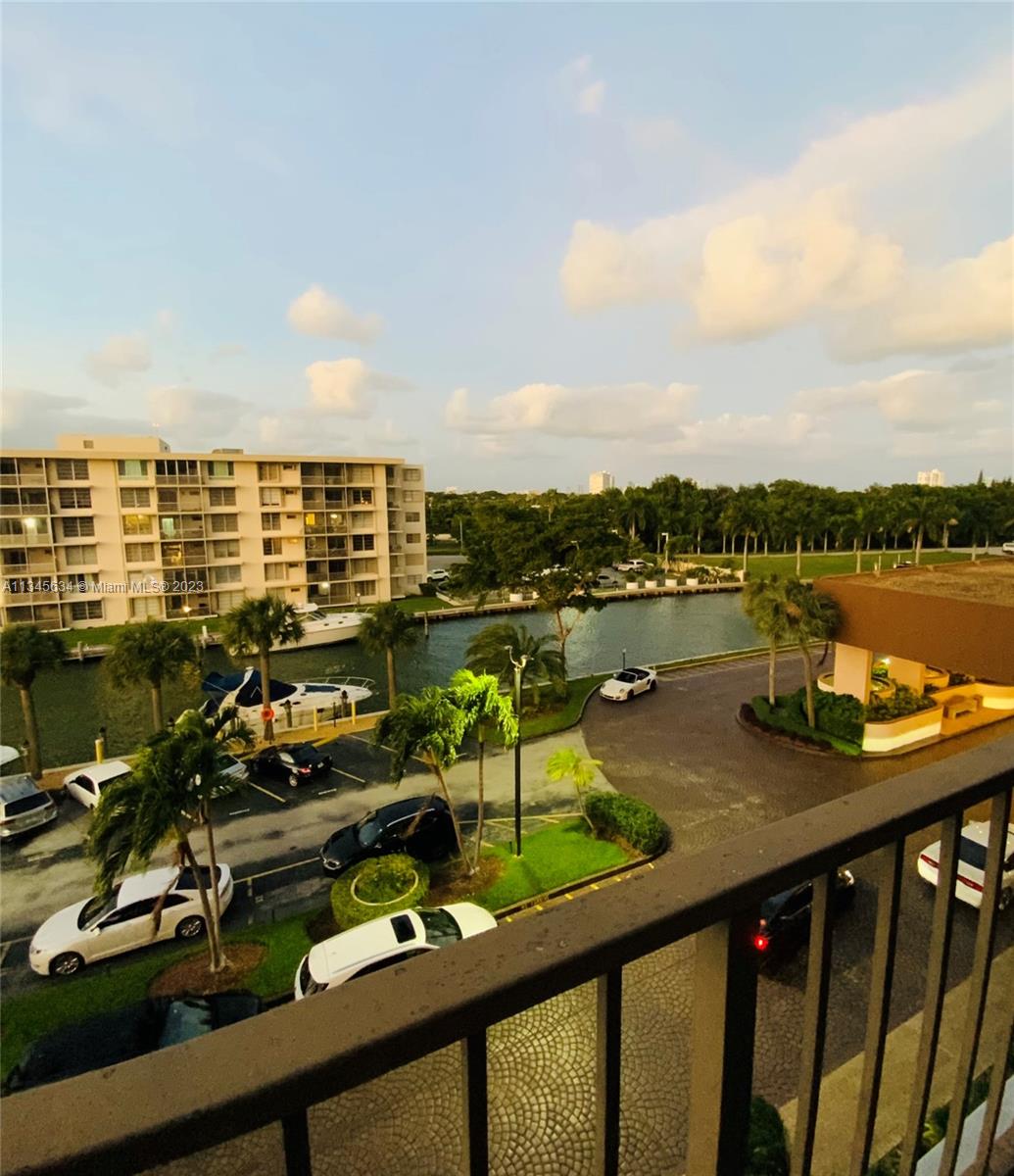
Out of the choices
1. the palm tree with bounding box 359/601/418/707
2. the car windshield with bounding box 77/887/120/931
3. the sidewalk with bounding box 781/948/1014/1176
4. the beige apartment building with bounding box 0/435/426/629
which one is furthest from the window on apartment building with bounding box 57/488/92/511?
the sidewalk with bounding box 781/948/1014/1176

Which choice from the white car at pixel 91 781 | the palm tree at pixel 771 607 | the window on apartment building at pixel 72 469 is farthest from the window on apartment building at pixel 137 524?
the palm tree at pixel 771 607

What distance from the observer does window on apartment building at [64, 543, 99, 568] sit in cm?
3572

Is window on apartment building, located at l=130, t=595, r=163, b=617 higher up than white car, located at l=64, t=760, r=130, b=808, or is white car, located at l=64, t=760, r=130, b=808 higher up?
window on apartment building, located at l=130, t=595, r=163, b=617

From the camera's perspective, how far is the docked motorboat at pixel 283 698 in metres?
21.5

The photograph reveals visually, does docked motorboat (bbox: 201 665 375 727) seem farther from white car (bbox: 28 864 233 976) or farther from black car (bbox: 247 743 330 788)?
white car (bbox: 28 864 233 976)

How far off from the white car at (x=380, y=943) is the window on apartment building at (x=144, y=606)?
1325 inches

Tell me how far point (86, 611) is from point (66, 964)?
31550 millimetres

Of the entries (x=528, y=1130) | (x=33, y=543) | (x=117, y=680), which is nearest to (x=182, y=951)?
(x=528, y=1130)

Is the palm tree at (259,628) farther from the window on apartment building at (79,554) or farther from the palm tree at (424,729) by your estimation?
the window on apartment building at (79,554)

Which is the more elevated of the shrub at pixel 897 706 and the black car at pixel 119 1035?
the shrub at pixel 897 706

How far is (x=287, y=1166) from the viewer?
2.81 ft

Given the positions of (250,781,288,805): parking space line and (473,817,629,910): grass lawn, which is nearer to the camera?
(473,817,629,910): grass lawn

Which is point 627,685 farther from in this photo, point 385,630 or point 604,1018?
point 604,1018

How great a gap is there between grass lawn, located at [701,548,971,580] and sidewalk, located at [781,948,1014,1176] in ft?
179
